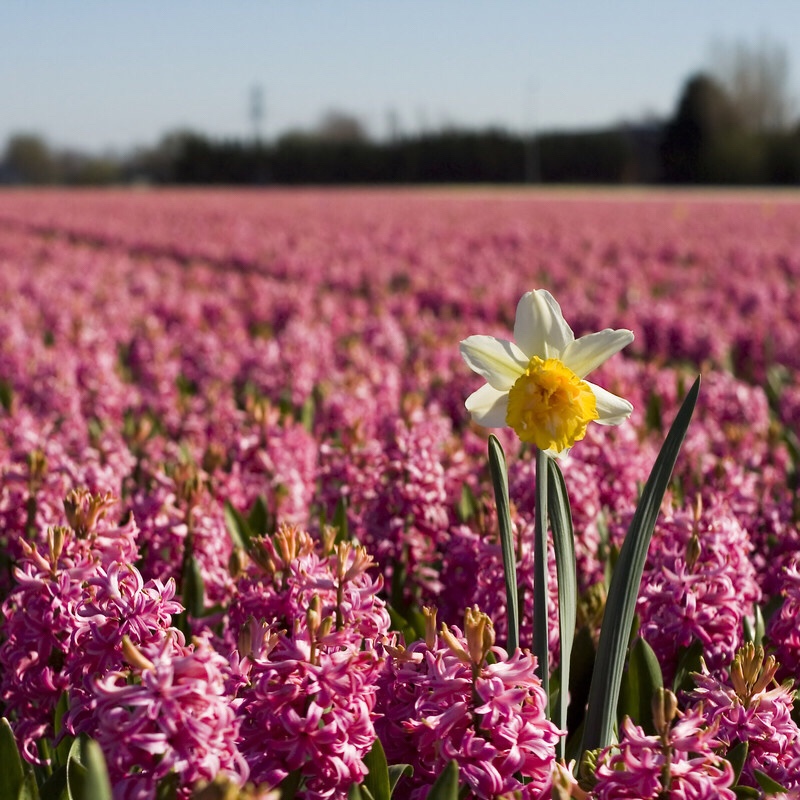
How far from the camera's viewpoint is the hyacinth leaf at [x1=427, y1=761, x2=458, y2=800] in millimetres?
1529

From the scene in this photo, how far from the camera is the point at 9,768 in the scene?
1836 mm

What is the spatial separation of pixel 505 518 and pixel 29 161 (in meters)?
114

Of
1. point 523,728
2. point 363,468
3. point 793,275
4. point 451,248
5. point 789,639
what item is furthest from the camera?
point 451,248

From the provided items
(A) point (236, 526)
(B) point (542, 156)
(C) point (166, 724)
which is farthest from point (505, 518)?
(B) point (542, 156)

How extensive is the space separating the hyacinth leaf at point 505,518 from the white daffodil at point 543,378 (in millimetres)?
61

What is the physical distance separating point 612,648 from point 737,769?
12.1 inches

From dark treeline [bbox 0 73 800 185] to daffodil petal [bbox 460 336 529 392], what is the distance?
77.1 meters

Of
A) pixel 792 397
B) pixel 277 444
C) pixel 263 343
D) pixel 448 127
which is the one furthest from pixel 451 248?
pixel 448 127

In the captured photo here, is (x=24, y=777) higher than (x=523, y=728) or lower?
lower

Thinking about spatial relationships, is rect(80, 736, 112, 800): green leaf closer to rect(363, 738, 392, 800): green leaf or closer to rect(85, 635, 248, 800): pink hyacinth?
rect(85, 635, 248, 800): pink hyacinth

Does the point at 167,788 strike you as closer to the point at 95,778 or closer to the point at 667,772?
the point at 95,778

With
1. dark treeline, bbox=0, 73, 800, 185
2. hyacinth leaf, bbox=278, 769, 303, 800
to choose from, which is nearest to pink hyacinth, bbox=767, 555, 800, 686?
hyacinth leaf, bbox=278, 769, 303, 800

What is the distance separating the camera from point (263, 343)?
6527 millimetres

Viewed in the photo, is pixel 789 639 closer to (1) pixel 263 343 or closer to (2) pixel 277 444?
(2) pixel 277 444
